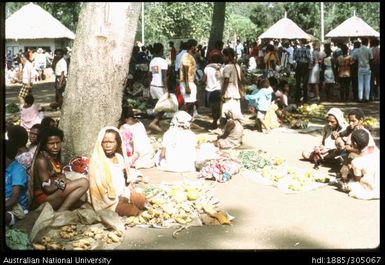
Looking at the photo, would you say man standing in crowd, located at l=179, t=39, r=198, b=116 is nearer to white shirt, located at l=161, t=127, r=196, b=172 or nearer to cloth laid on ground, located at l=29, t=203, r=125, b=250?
white shirt, located at l=161, t=127, r=196, b=172

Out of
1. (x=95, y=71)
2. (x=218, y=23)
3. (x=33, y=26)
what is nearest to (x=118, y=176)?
(x=95, y=71)

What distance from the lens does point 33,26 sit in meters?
26.2

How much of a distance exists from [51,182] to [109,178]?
57 cm

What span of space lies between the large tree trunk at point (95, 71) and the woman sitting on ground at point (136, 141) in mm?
745

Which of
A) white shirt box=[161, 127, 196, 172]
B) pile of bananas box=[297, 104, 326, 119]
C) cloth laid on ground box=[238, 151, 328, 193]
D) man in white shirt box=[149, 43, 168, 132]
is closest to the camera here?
cloth laid on ground box=[238, 151, 328, 193]

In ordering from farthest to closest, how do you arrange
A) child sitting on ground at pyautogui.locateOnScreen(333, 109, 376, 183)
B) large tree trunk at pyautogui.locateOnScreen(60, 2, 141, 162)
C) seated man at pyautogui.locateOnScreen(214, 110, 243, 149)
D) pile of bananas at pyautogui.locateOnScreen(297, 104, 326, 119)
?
pile of bananas at pyautogui.locateOnScreen(297, 104, 326, 119) < seated man at pyautogui.locateOnScreen(214, 110, 243, 149) < large tree trunk at pyautogui.locateOnScreen(60, 2, 141, 162) < child sitting on ground at pyautogui.locateOnScreen(333, 109, 376, 183)

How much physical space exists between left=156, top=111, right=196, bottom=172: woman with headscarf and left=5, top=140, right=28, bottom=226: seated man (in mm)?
2614

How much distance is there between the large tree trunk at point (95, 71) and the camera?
605 centimetres

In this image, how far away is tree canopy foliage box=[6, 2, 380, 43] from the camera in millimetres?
36000

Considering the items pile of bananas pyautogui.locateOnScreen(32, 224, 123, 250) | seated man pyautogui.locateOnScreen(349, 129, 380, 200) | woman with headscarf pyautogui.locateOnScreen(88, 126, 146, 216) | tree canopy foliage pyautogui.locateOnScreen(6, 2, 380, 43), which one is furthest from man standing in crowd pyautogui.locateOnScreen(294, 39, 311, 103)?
tree canopy foliage pyautogui.locateOnScreen(6, 2, 380, 43)

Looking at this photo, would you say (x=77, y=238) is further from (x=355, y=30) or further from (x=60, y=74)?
(x=355, y=30)

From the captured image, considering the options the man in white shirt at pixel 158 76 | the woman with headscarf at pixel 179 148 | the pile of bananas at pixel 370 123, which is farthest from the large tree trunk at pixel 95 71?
the pile of bananas at pixel 370 123

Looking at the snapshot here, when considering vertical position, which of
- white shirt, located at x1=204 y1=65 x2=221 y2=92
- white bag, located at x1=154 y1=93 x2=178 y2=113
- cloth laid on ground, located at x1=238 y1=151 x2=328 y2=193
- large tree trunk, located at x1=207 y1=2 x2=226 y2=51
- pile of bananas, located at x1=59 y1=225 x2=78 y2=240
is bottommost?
pile of bananas, located at x1=59 y1=225 x2=78 y2=240
